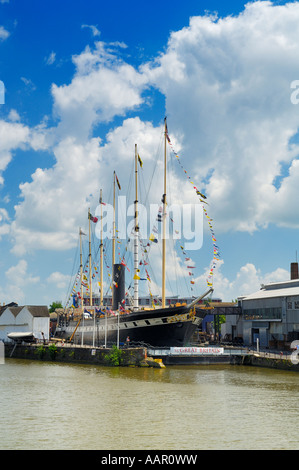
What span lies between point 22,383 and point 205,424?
22034 millimetres

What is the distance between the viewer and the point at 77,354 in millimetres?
63125

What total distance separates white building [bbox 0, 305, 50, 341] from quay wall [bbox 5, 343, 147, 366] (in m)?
8.21

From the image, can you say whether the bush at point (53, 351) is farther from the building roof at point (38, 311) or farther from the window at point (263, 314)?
the window at point (263, 314)

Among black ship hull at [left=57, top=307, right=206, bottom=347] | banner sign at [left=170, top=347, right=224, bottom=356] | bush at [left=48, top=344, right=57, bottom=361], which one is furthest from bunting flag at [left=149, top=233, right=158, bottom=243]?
bush at [left=48, top=344, right=57, bottom=361]

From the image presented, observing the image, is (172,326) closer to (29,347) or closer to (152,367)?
(152,367)

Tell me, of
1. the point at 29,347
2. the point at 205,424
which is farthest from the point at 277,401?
the point at 29,347

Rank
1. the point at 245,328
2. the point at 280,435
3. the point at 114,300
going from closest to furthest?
the point at 280,435 → the point at 114,300 → the point at 245,328

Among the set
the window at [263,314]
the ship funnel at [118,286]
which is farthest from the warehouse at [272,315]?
the ship funnel at [118,286]

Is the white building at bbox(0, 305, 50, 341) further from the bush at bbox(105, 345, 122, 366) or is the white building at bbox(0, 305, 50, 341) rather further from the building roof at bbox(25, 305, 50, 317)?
the bush at bbox(105, 345, 122, 366)

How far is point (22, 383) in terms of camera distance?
146 feet

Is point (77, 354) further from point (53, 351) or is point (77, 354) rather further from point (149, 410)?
point (149, 410)

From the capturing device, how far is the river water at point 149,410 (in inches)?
957
